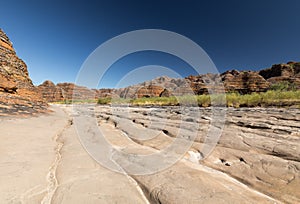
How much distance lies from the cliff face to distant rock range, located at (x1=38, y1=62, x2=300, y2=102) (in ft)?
90.4

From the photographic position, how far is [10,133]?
2.96m

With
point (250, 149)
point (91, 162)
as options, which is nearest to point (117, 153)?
point (91, 162)

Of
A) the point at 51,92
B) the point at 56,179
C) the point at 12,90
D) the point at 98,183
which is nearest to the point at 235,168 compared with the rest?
the point at 98,183

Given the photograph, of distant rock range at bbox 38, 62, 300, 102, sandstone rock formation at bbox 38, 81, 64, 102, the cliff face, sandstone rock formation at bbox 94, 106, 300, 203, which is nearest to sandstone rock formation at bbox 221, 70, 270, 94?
distant rock range at bbox 38, 62, 300, 102

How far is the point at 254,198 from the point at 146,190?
1.08m

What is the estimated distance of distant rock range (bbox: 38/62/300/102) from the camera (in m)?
34.5

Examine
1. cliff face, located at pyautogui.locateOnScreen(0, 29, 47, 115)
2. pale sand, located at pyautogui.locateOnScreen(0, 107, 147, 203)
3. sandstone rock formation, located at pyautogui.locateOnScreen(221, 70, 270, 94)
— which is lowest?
pale sand, located at pyautogui.locateOnScreen(0, 107, 147, 203)

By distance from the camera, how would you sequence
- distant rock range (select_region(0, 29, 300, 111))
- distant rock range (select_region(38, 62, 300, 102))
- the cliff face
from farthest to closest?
1. distant rock range (select_region(38, 62, 300, 102))
2. distant rock range (select_region(0, 29, 300, 111))
3. the cliff face

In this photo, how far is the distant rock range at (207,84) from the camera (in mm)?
34500

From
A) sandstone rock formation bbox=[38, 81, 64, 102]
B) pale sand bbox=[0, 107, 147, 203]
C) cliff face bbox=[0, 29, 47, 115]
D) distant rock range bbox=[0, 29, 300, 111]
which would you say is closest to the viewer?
pale sand bbox=[0, 107, 147, 203]

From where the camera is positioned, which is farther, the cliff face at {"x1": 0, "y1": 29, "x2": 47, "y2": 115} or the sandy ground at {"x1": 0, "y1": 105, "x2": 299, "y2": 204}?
the cliff face at {"x1": 0, "y1": 29, "x2": 47, "y2": 115}

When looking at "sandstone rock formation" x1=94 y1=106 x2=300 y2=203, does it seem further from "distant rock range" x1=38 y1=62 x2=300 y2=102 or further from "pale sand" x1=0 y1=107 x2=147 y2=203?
"distant rock range" x1=38 y1=62 x2=300 y2=102

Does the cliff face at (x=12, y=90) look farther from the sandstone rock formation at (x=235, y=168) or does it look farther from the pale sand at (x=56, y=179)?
the sandstone rock formation at (x=235, y=168)

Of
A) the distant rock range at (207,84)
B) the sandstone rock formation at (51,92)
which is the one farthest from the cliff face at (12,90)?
the sandstone rock formation at (51,92)
